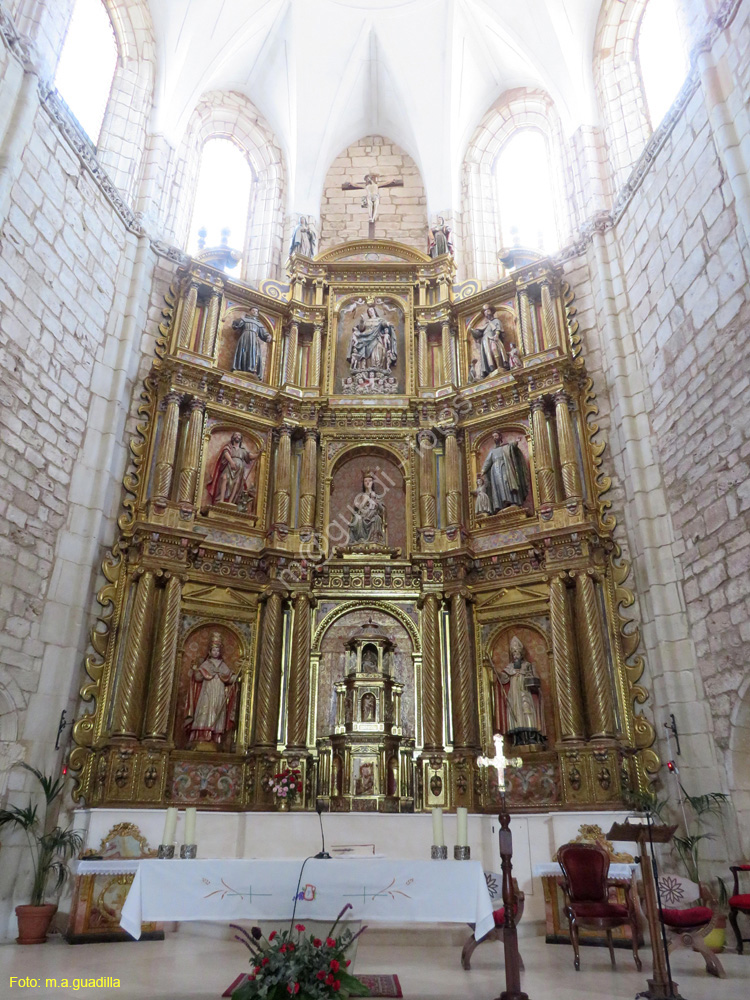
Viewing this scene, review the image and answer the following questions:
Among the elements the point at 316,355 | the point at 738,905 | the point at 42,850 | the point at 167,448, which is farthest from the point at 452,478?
the point at 42,850

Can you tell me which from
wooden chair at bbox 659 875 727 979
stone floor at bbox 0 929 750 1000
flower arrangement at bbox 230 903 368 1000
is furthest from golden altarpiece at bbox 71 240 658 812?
flower arrangement at bbox 230 903 368 1000

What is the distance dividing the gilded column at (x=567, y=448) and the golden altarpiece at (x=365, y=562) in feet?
0.11

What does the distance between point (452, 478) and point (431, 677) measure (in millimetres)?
3275

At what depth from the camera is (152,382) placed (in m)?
11.8

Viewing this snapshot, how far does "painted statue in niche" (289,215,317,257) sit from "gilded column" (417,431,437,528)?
4.52 metres

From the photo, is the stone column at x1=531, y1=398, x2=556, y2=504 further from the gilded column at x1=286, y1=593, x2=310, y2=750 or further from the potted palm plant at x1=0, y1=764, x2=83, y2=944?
the potted palm plant at x1=0, y1=764, x2=83, y2=944

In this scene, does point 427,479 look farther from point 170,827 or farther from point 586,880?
point 170,827

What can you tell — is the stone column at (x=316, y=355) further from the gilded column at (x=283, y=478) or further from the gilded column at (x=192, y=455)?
the gilded column at (x=192, y=455)

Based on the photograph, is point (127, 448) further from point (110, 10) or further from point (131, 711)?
point (110, 10)

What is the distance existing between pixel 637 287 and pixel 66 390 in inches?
333

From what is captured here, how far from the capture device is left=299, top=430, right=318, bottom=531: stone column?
11812 millimetres

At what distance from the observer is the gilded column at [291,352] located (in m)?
13.0

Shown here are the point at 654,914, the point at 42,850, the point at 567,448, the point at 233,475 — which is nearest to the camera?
the point at 654,914

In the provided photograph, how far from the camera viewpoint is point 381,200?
1617 cm
